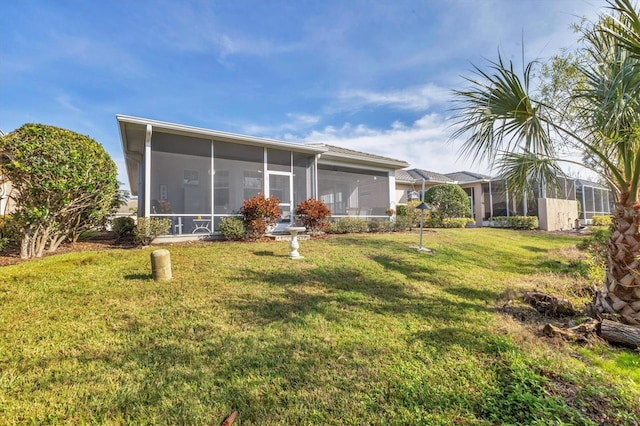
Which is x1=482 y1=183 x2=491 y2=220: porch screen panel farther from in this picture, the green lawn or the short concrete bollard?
the short concrete bollard

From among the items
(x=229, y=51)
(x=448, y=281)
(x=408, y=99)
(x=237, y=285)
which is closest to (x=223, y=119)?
(x=229, y=51)

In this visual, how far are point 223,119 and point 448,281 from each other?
1289 centimetres

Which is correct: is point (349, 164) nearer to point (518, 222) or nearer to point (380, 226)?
point (380, 226)

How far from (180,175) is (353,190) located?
336 inches

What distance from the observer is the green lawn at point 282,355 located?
2.36 meters

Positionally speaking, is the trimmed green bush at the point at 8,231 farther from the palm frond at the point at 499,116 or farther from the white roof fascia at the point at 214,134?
the palm frond at the point at 499,116

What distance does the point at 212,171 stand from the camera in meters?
10.5

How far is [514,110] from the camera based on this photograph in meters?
4.31

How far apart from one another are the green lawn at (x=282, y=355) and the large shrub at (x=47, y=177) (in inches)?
58.5

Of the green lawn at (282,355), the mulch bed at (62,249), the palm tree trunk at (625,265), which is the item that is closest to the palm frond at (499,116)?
the palm tree trunk at (625,265)

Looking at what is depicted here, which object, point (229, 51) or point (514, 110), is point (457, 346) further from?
point (229, 51)

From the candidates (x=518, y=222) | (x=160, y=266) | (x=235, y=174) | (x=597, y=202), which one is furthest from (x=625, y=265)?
(x=597, y=202)

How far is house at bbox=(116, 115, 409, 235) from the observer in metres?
9.72

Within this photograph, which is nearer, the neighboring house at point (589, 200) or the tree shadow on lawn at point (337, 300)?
the tree shadow on lawn at point (337, 300)
